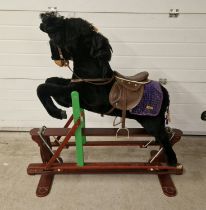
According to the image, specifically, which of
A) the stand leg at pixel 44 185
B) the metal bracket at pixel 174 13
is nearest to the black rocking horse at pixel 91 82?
the stand leg at pixel 44 185

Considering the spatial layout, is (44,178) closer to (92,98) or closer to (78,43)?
(92,98)

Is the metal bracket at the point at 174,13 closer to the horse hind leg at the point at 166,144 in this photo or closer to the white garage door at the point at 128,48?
the white garage door at the point at 128,48

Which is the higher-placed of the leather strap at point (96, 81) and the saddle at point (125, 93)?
the leather strap at point (96, 81)

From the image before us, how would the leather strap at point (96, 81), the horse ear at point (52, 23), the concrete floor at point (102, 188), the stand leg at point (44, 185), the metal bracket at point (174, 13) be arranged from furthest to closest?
the metal bracket at point (174, 13)
the stand leg at point (44, 185)
the concrete floor at point (102, 188)
the leather strap at point (96, 81)
the horse ear at point (52, 23)

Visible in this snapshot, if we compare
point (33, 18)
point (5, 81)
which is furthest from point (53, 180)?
point (33, 18)

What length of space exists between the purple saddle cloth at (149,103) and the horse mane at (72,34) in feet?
1.58

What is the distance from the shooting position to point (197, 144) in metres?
2.92

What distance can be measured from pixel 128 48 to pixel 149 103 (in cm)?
95

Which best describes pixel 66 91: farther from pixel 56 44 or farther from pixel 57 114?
pixel 56 44

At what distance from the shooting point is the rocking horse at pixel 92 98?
5.71 feet

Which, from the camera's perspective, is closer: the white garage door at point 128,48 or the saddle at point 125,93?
the saddle at point 125,93

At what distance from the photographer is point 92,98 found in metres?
1.97

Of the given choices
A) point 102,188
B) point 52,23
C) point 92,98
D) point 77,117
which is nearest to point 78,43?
point 52,23

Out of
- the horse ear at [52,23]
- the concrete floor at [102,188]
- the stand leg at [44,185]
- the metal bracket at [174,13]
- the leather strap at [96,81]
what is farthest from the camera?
the metal bracket at [174,13]
